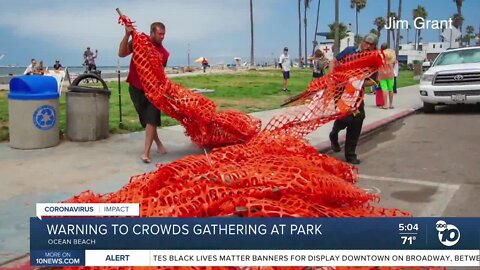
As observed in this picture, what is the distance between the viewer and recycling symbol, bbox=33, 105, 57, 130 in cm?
710

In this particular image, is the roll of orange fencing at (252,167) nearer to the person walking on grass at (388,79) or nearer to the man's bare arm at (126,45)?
the man's bare arm at (126,45)

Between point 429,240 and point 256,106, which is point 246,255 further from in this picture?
point 256,106

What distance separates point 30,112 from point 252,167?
14.6 ft

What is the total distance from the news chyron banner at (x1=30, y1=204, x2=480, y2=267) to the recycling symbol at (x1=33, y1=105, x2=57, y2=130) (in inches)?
187

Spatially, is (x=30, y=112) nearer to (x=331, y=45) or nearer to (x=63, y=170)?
(x=63, y=170)

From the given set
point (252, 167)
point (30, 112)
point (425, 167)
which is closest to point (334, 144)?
point (425, 167)

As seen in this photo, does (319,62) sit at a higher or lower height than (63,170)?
higher

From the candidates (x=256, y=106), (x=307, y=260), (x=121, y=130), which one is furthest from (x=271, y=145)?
(x=256, y=106)

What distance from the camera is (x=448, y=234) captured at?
8.95 ft

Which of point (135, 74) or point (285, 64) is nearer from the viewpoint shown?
point (135, 74)

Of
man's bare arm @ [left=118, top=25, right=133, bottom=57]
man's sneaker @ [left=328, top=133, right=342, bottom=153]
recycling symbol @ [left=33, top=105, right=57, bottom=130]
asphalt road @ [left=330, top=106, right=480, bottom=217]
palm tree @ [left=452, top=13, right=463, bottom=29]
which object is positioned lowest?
asphalt road @ [left=330, top=106, right=480, bottom=217]

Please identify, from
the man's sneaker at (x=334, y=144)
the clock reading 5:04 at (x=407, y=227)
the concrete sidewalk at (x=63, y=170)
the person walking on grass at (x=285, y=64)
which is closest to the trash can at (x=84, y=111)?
the concrete sidewalk at (x=63, y=170)

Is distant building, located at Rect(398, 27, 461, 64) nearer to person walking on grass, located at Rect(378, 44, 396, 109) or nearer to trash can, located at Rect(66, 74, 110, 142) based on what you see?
person walking on grass, located at Rect(378, 44, 396, 109)

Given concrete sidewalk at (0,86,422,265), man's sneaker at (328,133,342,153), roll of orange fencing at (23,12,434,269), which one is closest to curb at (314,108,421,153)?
concrete sidewalk at (0,86,422,265)
